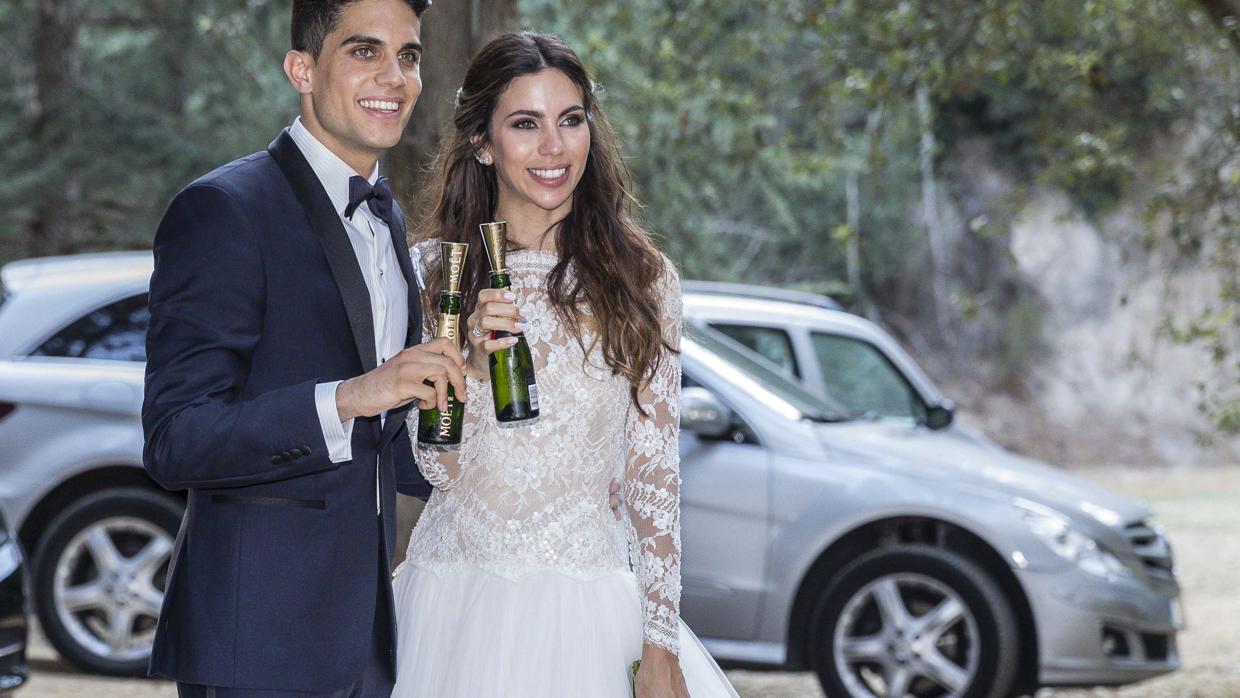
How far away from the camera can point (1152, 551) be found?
6969 millimetres

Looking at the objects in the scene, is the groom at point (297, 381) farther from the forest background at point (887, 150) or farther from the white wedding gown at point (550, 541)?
the forest background at point (887, 150)

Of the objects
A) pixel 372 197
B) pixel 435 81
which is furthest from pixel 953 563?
pixel 372 197

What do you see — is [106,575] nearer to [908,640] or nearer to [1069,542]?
[908,640]

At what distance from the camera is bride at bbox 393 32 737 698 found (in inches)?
127

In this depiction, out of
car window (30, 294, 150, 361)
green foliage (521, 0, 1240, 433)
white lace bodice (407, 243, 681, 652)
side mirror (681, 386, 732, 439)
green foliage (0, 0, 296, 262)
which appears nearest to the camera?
white lace bodice (407, 243, 681, 652)

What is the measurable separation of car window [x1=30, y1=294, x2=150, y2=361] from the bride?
491 cm

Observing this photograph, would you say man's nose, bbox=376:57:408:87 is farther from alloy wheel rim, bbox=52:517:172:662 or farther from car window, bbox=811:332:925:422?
car window, bbox=811:332:925:422

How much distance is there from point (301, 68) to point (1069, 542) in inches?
188

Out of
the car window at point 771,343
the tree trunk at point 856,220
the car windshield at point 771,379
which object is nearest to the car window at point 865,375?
the car window at point 771,343

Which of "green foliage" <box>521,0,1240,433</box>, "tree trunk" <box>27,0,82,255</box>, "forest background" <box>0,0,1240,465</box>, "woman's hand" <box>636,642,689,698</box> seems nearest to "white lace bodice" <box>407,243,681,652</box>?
"woman's hand" <box>636,642,689,698</box>

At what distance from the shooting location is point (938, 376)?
80.1 feet

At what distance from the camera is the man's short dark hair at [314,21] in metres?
2.91

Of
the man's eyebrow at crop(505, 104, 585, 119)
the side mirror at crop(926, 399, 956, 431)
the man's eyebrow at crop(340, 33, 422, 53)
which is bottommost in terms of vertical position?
the side mirror at crop(926, 399, 956, 431)

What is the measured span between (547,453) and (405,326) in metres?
0.50
